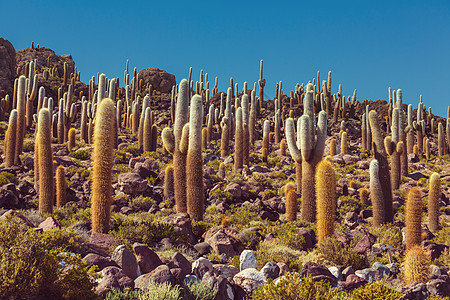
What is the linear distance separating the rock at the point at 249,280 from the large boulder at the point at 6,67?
38701 millimetres

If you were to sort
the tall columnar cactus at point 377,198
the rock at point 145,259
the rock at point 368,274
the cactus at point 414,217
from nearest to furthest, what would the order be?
the rock at point 145,259 < the rock at point 368,274 < the cactus at point 414,217 < the tall columnar cactus at point 377,198

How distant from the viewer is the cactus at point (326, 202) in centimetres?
1108

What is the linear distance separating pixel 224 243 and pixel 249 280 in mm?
3077

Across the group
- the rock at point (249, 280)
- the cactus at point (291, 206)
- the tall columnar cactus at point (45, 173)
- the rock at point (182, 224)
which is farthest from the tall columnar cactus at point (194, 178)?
the rock at point (249, 280)

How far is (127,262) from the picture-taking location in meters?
6.98

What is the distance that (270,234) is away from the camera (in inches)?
464

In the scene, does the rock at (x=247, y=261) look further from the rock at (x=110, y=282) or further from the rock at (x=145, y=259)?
the rock at (x=110, y=282)

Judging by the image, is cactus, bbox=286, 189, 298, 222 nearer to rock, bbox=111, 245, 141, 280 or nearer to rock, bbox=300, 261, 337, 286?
rock, bbox=300, 261, 337, 286

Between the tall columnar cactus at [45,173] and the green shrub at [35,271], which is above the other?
the tall columnar cactus at [45,173]

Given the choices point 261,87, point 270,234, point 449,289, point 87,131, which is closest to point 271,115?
point 261,87

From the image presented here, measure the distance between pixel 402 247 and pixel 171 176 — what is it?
912 centimetres

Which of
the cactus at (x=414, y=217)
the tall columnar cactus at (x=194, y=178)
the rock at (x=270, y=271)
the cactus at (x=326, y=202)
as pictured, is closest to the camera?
the rock at (x=270, y=271)

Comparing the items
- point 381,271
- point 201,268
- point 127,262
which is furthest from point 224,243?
point 381,271

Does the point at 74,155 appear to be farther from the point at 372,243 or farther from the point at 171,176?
the point at 372,243
